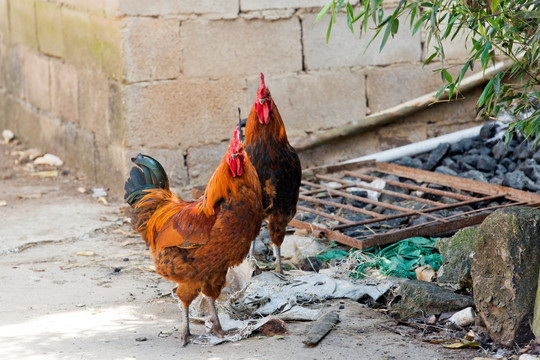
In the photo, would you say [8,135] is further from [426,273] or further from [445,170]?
[426,273]

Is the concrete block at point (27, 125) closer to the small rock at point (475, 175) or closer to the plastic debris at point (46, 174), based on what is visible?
the plastic debris at point (46, 174)

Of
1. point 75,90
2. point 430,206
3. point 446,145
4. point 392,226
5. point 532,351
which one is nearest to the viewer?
point 532,351

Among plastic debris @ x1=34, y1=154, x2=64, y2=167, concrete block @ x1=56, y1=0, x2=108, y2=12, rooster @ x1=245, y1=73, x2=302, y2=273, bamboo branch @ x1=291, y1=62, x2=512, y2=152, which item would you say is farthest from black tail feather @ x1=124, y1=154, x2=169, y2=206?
plastic debris @ x1=34, y1=154, x2=64, y2=167

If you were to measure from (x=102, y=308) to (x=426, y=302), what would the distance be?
2.09 metres

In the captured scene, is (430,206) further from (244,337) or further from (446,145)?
(244,337)

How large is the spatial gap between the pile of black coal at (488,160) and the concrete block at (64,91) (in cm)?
366

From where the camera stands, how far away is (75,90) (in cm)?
836

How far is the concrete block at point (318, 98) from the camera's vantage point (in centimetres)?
780

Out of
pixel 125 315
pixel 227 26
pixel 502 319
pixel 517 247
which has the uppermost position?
pixel 227 26

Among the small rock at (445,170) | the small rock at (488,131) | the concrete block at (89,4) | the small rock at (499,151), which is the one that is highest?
the concrete block at (89,4)

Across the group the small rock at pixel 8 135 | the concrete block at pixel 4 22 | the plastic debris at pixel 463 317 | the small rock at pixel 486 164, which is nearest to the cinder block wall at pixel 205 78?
the small rock at pixel 486 164

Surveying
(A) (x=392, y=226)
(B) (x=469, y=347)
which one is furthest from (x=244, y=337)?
(A) (x=392, y=226)

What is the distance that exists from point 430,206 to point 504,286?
271 centimetres

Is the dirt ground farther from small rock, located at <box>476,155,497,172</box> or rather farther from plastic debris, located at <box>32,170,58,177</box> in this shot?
small rock, located at <box>476,155,497,172</box>
